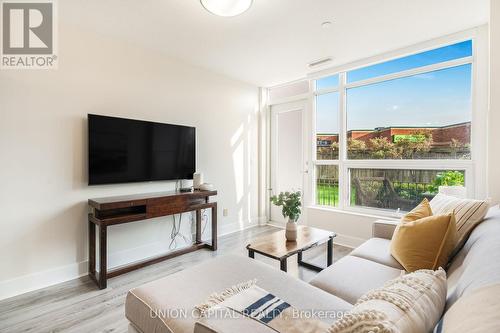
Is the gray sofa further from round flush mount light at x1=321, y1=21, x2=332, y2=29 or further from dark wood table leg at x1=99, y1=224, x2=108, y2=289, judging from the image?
round flush mount light at x1=321, y1=21, x2=332, y2=29

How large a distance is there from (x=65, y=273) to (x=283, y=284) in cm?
226

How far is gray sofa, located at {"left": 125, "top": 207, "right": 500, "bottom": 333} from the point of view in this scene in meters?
0.80

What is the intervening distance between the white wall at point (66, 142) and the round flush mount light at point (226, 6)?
134 cm

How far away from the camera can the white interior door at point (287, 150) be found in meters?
4.16

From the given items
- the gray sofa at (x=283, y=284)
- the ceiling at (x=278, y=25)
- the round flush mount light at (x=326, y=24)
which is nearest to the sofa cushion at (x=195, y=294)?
the gray sofa at (x=283, y=284)

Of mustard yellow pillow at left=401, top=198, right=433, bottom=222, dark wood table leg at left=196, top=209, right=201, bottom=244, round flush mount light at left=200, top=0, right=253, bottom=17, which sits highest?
round flush mount light at left=200, top=0, right=253, bottom=17

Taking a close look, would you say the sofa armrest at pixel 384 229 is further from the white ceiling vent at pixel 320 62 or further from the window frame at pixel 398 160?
the white ceiling vent at pixel 320 62

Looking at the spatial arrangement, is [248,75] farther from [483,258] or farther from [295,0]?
[483,258]

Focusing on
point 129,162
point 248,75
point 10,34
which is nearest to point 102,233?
point 129,162

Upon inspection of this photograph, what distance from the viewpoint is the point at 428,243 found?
1.39 metres

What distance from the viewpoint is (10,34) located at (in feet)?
7.12

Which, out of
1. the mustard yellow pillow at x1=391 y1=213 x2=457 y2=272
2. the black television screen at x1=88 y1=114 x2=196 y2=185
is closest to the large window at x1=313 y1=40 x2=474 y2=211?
the mustard yellow pillow at x1=391 y1=213 x2=457 y2=272

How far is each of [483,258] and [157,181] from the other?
2.94m

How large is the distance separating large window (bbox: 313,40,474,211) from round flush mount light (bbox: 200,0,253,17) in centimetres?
213
